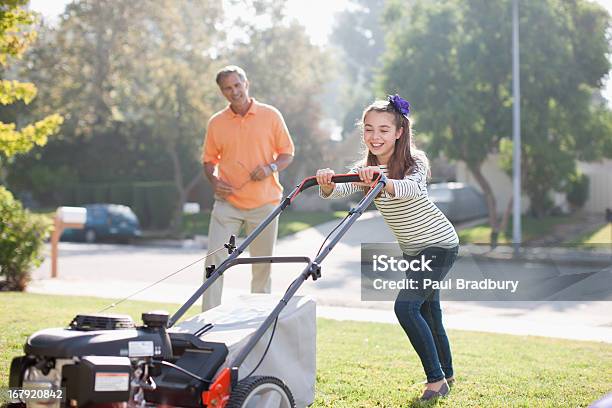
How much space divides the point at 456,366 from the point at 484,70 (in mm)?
16330

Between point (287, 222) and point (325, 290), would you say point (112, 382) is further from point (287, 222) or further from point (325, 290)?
point (287, 222)

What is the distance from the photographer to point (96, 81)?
30938mm

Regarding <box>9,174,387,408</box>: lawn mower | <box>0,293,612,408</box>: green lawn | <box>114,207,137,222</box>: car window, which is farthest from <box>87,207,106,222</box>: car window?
<box>9,174,387,408</box>: lawn mower

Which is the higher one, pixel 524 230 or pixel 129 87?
pixel 129 87

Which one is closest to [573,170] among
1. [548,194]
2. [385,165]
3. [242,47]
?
[548,194]

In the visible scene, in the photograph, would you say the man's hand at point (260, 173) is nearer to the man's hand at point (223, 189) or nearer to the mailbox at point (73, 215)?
the man's hand at point (223, 189)

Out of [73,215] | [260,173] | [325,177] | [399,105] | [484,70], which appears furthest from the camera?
[484,70]

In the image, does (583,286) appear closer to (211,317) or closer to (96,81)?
(211,317)

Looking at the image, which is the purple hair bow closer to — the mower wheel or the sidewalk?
the sidewalk

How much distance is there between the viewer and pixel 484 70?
2134cm

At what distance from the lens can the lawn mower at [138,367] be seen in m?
3.18

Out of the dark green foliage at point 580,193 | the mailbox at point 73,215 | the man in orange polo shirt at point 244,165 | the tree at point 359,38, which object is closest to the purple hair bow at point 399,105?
the man in orange polo shirt at point 244,165

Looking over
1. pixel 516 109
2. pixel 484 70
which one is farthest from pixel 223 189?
pixel 484 70

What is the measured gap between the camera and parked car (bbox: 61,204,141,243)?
2619cm
